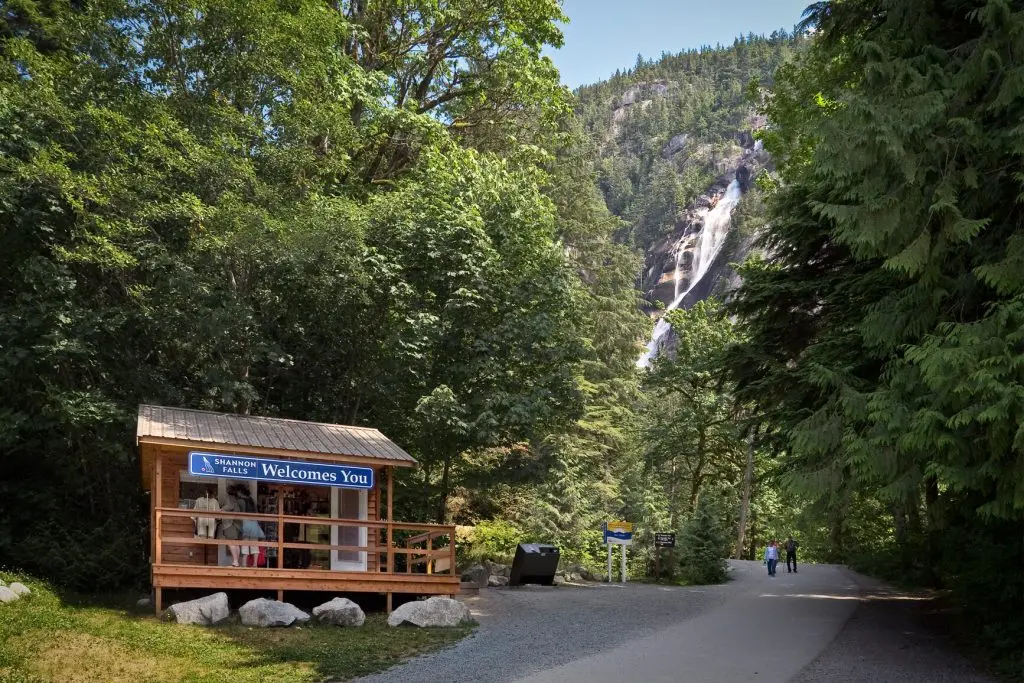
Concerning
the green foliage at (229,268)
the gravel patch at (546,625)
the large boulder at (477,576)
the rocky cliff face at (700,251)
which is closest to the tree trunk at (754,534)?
the gravel patch at (546,625)

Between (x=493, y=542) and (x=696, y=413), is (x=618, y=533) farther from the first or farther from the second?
(x=696, y=413)

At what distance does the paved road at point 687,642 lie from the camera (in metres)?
10.4

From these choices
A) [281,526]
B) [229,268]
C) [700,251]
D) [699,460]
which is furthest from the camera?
[700,251]

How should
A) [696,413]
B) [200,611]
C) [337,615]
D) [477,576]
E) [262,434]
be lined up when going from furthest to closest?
[696,413]
[477,576]
[262,434]
[337,615]
[200,611]

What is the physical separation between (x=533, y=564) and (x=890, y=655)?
1064 cm

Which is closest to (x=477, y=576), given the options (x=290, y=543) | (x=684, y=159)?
(x=290, y=543)

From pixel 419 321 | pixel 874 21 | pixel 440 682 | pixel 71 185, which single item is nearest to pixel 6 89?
pixel 71 185

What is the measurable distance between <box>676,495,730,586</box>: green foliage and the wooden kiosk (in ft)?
32.4

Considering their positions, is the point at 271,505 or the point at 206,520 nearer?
the point at 206,520

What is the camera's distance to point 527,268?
2317 centimetres

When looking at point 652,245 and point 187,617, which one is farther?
point 652,245

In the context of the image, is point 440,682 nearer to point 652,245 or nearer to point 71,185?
point 71,185

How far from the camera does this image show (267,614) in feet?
46.0

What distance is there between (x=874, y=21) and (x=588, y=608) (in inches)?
436
